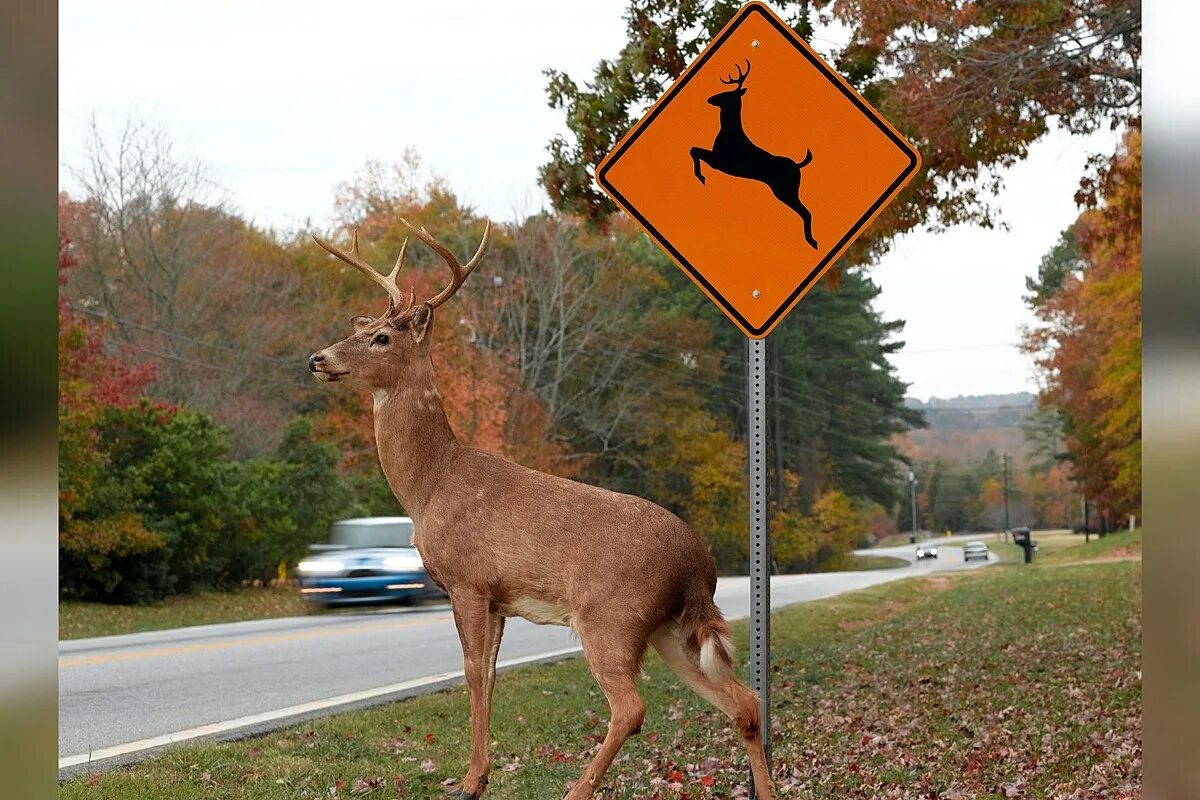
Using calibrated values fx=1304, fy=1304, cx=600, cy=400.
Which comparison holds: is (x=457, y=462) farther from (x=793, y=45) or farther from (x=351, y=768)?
(x=351, y=768)

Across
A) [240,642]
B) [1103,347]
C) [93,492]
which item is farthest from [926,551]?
[240,642]

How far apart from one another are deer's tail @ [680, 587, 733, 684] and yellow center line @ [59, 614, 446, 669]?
9707 mm

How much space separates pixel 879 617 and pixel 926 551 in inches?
1369

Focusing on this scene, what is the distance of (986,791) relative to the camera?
6.64m

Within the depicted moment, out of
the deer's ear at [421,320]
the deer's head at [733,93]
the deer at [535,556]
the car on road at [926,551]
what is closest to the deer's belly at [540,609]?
the deer at [535,556]

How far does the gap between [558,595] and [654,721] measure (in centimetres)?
496

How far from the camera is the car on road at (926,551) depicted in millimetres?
55219

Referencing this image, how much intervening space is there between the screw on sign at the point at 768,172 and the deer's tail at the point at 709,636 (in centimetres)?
12

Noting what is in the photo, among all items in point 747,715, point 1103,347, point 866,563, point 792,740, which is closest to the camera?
point 747,715

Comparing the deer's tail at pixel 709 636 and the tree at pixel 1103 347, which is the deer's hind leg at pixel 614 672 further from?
the tree at pixel 1103 347

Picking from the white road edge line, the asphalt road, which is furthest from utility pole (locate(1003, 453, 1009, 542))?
the white road edge line

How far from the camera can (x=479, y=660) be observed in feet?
17.5

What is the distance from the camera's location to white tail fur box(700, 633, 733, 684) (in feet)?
16.0

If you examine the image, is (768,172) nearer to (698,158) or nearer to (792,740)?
(698,158)
